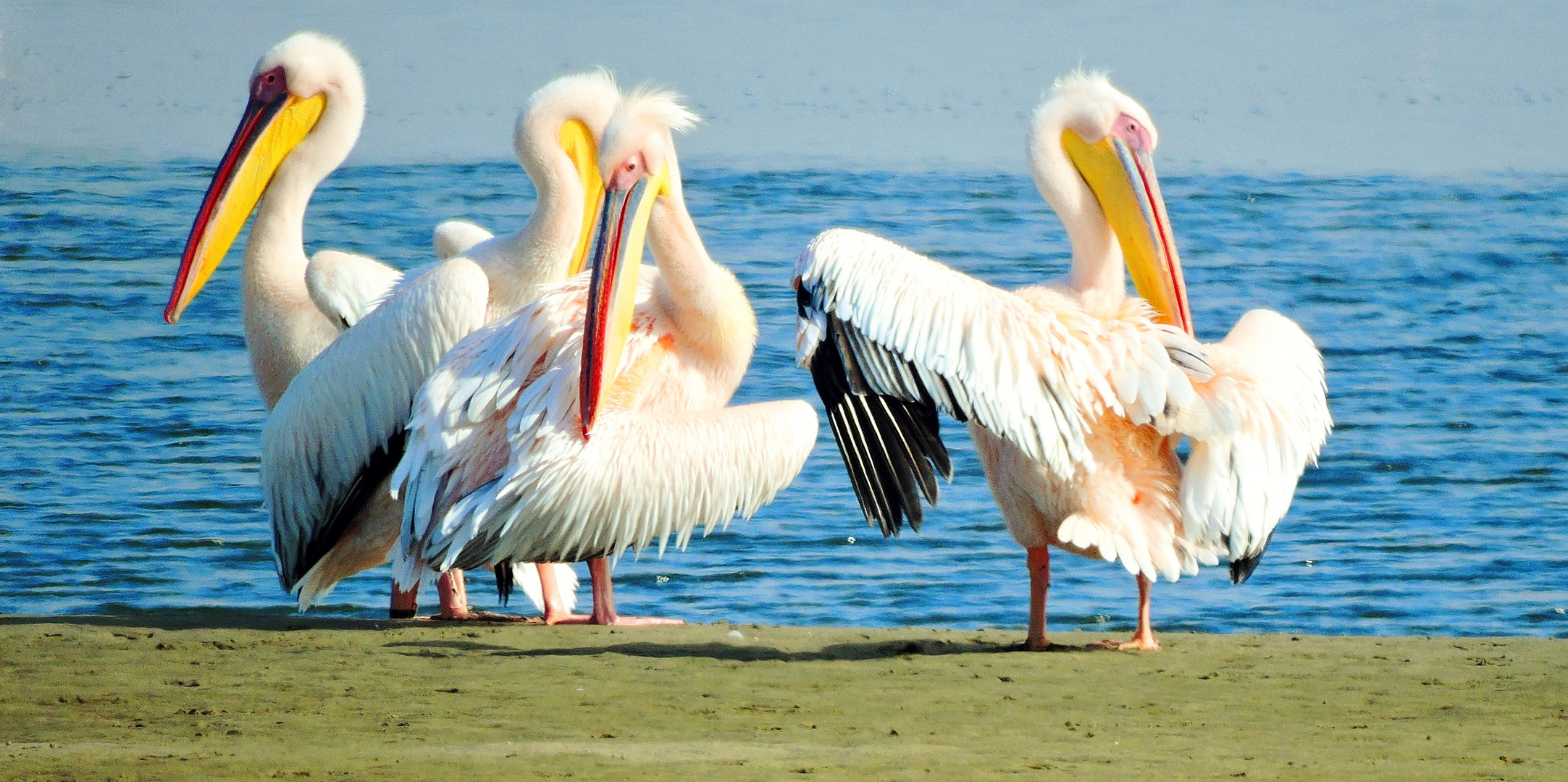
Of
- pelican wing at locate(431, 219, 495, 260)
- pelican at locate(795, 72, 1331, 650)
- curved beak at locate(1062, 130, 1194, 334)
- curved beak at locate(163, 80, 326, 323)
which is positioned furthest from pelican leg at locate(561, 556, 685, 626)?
curved beak at locate(163, 80, 326, 323)

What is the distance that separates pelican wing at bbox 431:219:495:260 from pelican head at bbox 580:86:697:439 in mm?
1398

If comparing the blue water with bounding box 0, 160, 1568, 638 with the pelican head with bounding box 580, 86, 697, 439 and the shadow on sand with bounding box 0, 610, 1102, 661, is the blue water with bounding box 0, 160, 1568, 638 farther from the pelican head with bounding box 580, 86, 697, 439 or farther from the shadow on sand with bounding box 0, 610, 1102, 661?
the pelican head with bounding box 580, 86, 697, 439

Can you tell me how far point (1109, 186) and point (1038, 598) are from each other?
1.33m

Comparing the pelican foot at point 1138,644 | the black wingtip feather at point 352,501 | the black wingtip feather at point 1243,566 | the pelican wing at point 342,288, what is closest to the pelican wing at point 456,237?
the pelican wing at point 342,288

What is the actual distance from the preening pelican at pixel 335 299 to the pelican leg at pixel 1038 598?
158 cm

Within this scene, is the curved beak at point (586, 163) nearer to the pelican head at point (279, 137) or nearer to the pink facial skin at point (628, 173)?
the pelican head at point (279, 137)

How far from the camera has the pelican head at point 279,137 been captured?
6.22 meters

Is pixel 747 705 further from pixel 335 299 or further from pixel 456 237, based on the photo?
pixel 456 237

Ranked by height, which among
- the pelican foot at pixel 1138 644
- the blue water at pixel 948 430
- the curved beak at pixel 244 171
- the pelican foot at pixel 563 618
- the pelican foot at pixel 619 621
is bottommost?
the blue water at pixel 948 430

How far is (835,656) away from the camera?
15.8 ft

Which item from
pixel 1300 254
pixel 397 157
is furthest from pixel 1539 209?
pixel 397 157

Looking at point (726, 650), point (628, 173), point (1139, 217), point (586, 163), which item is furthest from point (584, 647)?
point (1139, 217)

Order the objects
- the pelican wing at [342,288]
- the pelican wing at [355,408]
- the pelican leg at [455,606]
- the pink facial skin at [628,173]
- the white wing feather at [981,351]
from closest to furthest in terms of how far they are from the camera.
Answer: the white wing feather at [981,351]
the pink facial skin at [628,173]
the pelican wing at [355,408]
the pelican leg at [455,606]
the pelican wing at [342,288]

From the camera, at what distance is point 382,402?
17.6 feet
